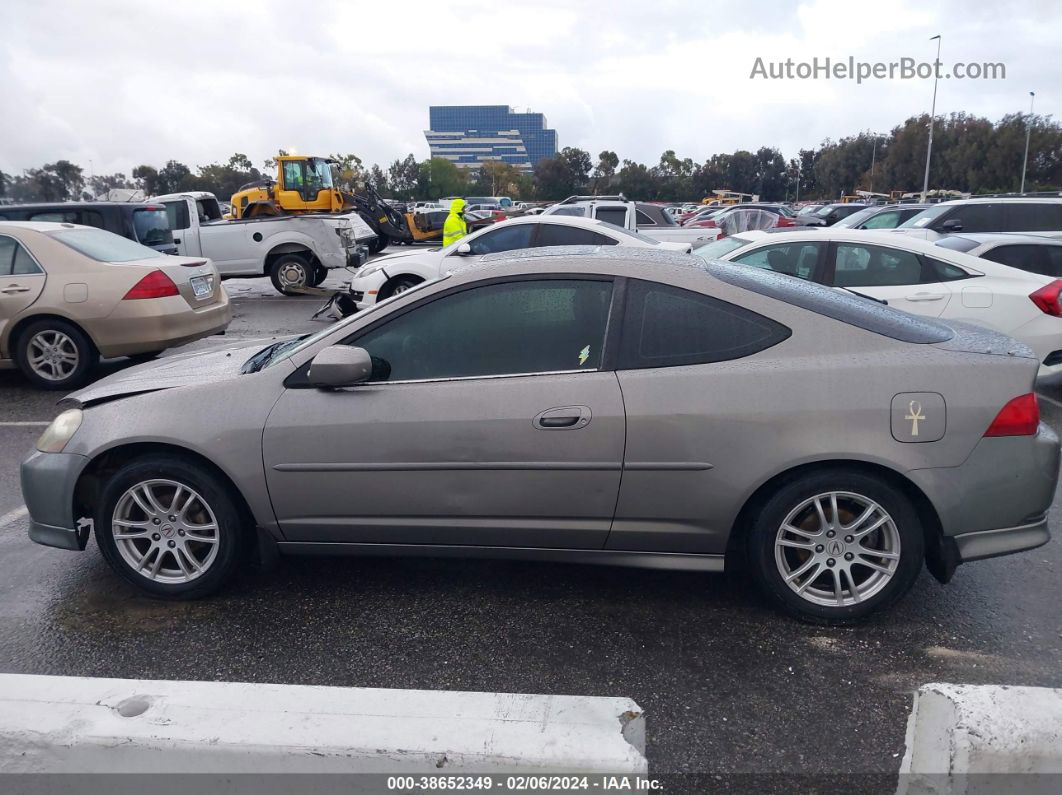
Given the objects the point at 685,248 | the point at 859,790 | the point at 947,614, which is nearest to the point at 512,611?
the point at 859,790

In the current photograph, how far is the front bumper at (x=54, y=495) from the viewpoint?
381 centimetres

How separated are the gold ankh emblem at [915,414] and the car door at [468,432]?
1.13 m

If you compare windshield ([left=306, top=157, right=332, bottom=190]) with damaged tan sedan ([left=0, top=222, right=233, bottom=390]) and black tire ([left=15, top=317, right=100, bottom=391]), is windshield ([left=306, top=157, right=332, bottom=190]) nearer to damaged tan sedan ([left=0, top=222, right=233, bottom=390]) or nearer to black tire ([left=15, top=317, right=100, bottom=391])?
damaged tan sedan ([left=0, top=222, right=233, bottom=390])

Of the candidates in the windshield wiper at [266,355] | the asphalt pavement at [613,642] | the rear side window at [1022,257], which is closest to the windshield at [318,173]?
the rear side window at [1022,257]

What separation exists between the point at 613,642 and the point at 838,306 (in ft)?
5.75

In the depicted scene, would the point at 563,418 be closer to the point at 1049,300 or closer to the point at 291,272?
the point at 1049,300

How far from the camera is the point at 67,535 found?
387 centimetres

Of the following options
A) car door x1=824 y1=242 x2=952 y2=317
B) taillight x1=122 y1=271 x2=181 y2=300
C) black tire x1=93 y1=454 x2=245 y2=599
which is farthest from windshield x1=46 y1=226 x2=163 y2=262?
car door x1=824 y1=242 x2=952 y2=317

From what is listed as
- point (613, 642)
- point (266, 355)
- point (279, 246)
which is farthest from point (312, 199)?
point (613, 642)

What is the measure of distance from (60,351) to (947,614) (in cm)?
756

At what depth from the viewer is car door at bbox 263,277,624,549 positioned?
3502mm

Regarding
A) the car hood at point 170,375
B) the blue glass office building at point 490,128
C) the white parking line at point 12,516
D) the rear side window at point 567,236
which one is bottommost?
the white parking line at point 12,516

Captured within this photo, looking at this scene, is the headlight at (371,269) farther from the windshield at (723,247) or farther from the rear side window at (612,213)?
the rear side window at (612,213)

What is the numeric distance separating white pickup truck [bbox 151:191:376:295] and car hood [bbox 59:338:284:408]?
1182cm
